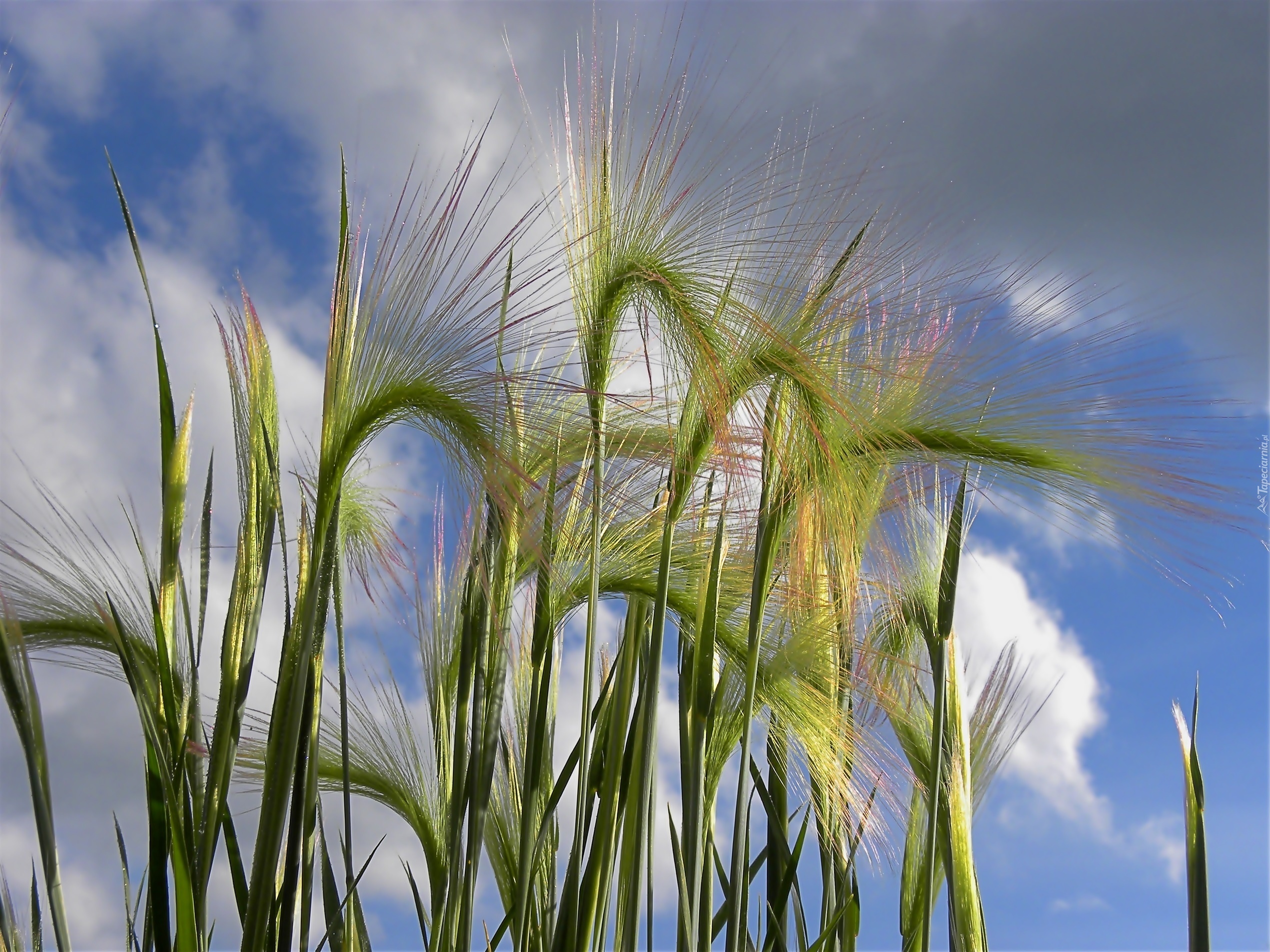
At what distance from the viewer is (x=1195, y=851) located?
4.17 feet

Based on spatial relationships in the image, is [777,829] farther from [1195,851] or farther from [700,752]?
[1195,851]

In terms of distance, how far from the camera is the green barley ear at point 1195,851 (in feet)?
4.05

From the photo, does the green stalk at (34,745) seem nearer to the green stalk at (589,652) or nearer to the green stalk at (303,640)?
the green stalk at (303,640)

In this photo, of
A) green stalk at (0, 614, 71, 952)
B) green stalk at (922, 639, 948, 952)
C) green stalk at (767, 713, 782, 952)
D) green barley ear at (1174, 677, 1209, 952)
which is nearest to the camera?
green stalk at (0, 614, 71, 952)

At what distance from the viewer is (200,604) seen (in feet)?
4.52

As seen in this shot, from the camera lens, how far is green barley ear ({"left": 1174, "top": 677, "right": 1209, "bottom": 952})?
1233mm

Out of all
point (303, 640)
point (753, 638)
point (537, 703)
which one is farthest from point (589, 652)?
point (303, 640)

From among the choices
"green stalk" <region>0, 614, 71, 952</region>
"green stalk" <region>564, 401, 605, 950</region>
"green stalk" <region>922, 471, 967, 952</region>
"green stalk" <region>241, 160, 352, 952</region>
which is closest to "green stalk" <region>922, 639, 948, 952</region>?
"green stalk" <region>922, 471, 967, 952</region>

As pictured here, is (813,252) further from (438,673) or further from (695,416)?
(438,673)

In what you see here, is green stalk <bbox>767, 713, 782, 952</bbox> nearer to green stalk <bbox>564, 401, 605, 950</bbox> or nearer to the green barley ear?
green stalk <bbox>564, 401, 605, 950</bbox>

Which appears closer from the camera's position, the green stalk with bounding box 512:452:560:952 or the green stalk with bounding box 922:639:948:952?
the green stalk with bounding box 512:452:560:952

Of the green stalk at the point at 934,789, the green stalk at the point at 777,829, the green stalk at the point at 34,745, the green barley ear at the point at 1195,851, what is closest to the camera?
the green stalk at the point at 34,745

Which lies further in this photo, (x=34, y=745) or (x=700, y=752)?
(x=700, y=752)

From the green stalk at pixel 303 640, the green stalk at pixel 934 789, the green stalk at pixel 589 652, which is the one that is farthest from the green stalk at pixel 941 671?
the green stalk at pixel 303 640
